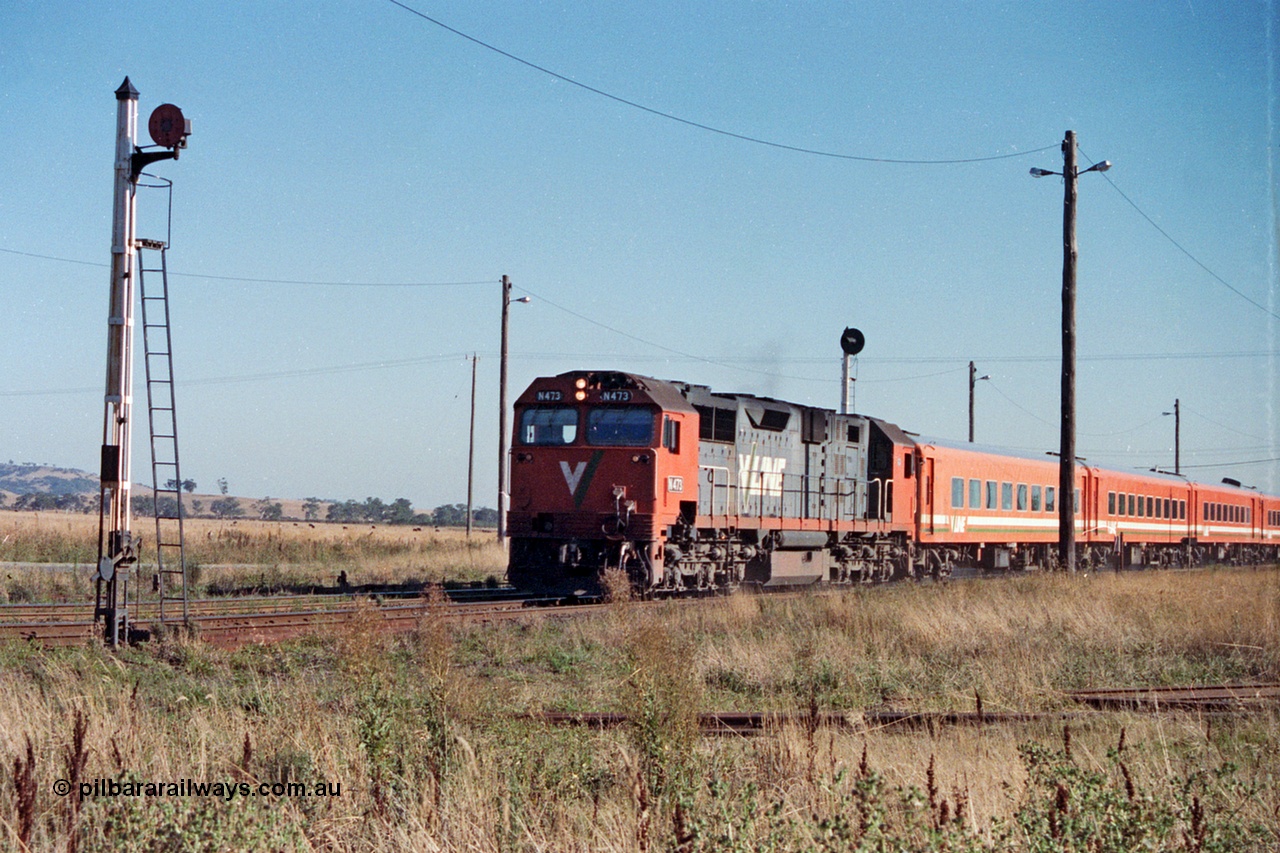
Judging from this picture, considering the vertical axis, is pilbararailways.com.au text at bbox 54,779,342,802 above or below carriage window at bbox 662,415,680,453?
below

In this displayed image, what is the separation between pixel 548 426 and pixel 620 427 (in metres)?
1.41

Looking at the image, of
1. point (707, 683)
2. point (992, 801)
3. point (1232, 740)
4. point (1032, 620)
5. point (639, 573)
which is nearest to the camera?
point (992, 801)

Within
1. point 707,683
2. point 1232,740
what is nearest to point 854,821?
point 1232,740

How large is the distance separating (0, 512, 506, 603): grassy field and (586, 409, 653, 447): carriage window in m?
6.60

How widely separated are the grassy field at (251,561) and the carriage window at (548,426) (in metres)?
5.56

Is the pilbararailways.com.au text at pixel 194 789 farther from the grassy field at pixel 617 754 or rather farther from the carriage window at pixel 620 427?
the carriage window at pixel 620 427

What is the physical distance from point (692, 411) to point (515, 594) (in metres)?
4.51

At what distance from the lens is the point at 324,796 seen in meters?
6.41

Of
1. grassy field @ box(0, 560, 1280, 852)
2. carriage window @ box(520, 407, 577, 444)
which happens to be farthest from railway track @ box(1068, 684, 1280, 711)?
carriage window @ box(520, 407, 577, 444)

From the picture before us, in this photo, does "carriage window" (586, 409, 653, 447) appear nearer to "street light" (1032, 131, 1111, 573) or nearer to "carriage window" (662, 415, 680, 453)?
"carriage window" (662, 415, 680, 453)

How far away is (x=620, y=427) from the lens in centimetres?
1959

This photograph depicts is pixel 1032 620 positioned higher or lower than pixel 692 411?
lower

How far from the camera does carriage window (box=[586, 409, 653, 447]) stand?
1931cm

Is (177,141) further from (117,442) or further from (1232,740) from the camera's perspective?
(1232,740)
